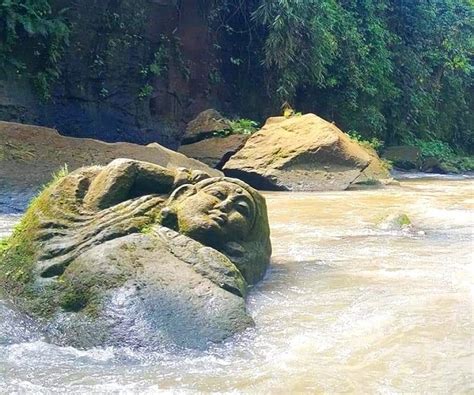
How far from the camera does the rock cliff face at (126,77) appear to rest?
12.4m

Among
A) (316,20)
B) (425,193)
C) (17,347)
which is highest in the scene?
(316,20)

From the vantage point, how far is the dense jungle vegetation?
12.2 meters

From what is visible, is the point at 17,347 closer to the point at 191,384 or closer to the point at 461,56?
the point at 191,384

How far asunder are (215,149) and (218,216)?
8057mm

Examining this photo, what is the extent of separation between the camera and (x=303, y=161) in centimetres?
1098

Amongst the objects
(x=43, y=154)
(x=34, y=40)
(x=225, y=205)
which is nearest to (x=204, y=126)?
(x=34, y=40)

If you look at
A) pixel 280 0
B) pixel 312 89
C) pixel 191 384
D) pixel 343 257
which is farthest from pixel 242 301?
pixel 312 89

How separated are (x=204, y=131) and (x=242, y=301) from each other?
9580mm

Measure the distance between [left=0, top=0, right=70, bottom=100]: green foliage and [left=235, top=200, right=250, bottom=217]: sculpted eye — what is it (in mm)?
8216

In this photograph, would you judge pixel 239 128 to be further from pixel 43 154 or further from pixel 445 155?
pixel 445 155

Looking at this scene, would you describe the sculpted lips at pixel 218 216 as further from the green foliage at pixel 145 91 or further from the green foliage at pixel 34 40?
the green foliage at pixel 145 91

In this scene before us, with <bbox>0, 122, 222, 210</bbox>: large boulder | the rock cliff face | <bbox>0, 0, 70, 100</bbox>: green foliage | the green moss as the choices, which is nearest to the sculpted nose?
the green moss

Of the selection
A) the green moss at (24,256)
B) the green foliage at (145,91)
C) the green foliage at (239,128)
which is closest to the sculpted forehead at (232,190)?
the green moss at (24,256)

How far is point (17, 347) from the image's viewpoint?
3156 millimetres
